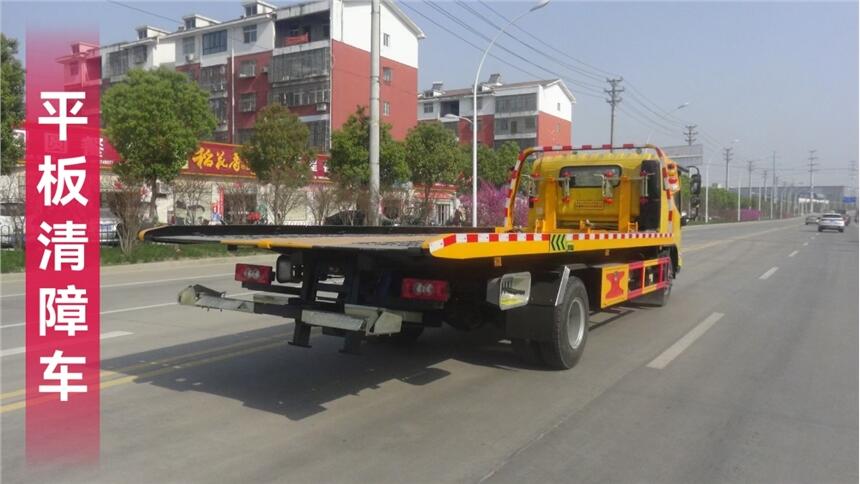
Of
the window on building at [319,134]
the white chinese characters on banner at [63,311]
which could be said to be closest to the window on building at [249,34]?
the window on building at [319,134]

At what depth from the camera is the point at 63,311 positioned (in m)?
9.82

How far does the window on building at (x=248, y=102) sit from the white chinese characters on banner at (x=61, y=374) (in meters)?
47.9

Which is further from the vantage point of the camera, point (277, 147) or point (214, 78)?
point (214, 78)

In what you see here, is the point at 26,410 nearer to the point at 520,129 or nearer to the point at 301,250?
the point at 301,250

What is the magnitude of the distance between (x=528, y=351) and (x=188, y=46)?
189ft

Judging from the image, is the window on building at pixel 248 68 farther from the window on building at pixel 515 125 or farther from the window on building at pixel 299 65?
the window on building at pixel 515 125

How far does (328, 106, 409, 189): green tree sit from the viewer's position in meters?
30.6

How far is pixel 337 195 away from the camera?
2511 centimetres

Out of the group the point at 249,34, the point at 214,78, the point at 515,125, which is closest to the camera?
the point at 249,34

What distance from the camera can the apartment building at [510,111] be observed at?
7181 centimetres

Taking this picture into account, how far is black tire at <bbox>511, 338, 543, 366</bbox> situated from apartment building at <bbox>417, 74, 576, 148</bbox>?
64.4 m

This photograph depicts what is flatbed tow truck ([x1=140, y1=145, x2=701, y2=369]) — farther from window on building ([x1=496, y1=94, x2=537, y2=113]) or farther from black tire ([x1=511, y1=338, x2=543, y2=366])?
window on building ([x1=496, y1=94, x2=537, y2=113])

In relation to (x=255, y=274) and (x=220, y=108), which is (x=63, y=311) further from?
(x=220, y=108)

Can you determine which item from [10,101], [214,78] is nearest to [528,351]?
[10,101]
